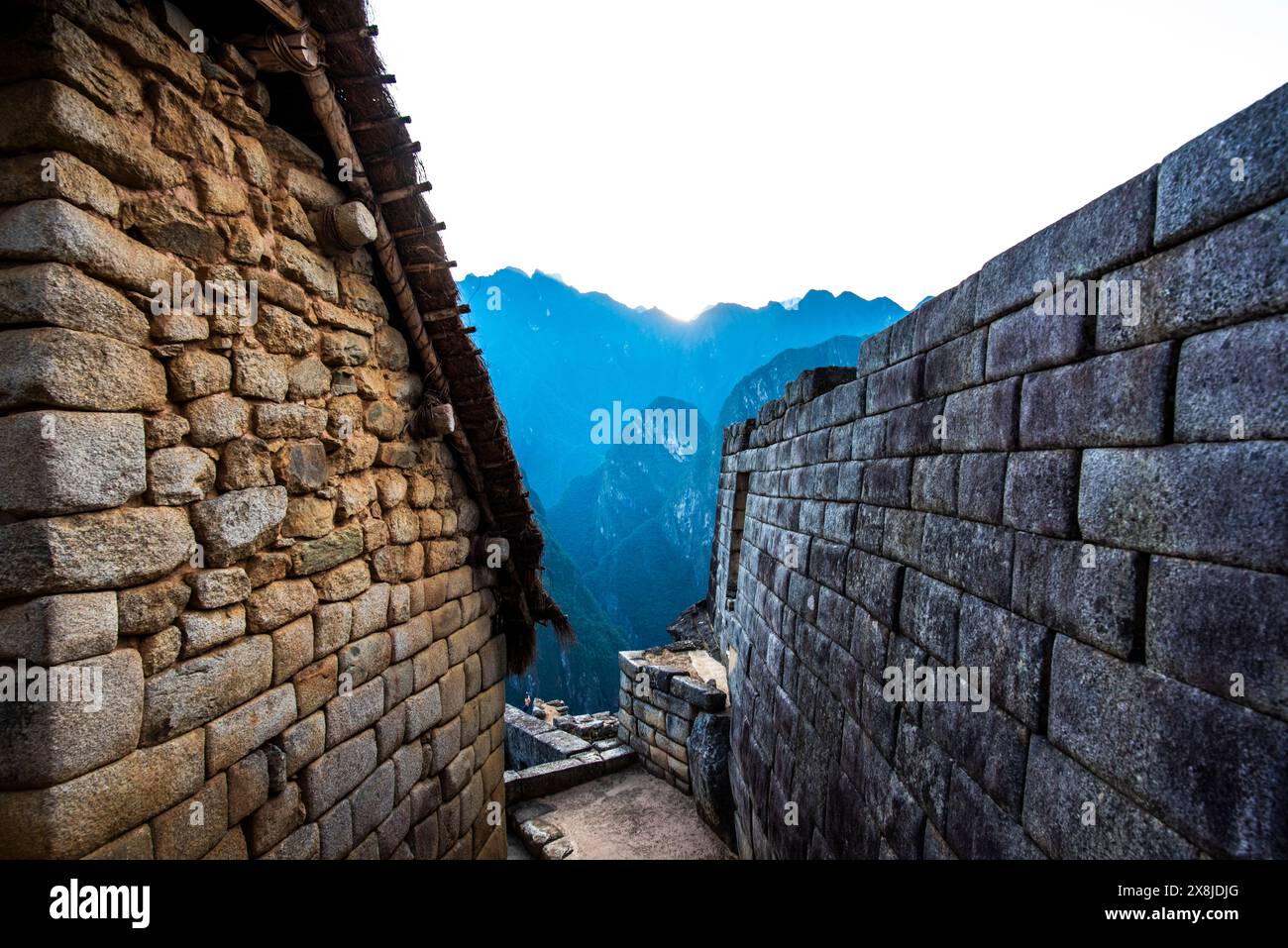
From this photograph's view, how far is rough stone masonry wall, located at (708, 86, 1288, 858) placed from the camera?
129 cm

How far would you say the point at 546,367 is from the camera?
134 m

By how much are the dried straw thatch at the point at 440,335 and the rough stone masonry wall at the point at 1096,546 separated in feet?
7.45

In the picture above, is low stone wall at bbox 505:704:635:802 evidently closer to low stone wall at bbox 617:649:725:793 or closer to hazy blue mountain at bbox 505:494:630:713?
low stone wall at bbox 617:649:725:793

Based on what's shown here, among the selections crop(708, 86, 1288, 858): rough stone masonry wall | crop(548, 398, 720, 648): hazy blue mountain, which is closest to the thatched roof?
crop(708, 86, 1288, 858): rough stone masonry wall

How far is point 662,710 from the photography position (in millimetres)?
7949

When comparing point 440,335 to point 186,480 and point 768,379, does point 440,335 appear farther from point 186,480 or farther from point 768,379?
point 768,379

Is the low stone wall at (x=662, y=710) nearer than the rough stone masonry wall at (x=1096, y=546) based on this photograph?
No

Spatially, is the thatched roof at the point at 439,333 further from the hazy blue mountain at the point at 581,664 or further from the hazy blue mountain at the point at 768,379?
the hazy blue mountain at the point at 768,379

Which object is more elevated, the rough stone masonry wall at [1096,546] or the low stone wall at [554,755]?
the rough stone masonry wall at [1096,546]

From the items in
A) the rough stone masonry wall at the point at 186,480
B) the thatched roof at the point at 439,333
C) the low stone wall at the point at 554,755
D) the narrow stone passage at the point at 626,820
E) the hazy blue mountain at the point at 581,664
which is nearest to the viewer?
the rough stone masonry wall at the point at 186,480

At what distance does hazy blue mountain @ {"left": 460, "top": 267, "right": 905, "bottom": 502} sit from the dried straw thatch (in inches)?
4544

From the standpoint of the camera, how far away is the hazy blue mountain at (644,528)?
76.9m

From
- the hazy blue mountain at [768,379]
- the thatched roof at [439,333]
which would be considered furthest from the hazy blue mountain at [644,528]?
the thatched roof at [439,333]

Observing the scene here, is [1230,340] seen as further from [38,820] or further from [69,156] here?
[38,820]
